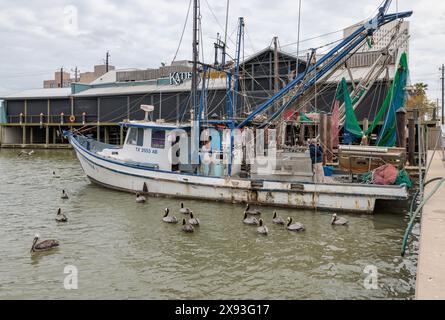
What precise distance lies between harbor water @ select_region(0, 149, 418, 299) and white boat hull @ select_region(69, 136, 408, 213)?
47 centimetres

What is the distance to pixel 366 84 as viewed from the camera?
69.9 ft

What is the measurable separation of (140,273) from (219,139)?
29.7ft

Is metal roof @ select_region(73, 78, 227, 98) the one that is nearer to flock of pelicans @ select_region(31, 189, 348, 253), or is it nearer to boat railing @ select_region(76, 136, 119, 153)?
boat railing @ select_region(76, 136, 119, 153)

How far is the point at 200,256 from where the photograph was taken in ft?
33.1

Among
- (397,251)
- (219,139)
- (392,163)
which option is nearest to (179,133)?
(219,139)

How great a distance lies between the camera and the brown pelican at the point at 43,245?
10234 millimetres

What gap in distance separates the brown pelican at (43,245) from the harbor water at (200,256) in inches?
8.7

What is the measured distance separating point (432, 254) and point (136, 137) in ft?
46.8

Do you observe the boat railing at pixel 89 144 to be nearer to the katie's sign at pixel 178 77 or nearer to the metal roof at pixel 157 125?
the metal roof at pixel 157 125

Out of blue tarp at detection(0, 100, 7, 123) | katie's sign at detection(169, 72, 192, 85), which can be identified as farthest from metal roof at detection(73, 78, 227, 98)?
blue tarp at detection(0, 100, 7, 123)

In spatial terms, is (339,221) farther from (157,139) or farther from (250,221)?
(157,139)
